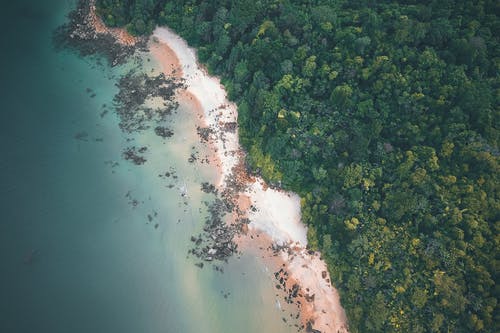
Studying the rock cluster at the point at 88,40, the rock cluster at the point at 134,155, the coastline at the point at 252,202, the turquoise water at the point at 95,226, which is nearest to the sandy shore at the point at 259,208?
the coastline at the point at 252,202

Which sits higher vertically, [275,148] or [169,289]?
[275,148]

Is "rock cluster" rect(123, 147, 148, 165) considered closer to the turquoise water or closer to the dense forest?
the turquoise water

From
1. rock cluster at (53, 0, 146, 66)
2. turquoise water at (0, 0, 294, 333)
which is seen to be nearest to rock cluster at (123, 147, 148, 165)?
turquoise water at (0, 0, 294, 333)

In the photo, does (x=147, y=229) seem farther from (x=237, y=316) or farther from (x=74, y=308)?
(x=237, y=316)

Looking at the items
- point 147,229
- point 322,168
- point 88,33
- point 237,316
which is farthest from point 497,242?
point 88,33

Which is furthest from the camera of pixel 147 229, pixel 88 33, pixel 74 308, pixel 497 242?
pixel 88 33

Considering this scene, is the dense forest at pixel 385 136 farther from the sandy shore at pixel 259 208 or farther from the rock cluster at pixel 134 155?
the rock cluster at pixel 134 155

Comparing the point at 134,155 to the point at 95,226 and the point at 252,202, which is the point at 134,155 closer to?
the point at 95,226

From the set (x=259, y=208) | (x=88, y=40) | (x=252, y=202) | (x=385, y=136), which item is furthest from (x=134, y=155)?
(x=385, y=136)
